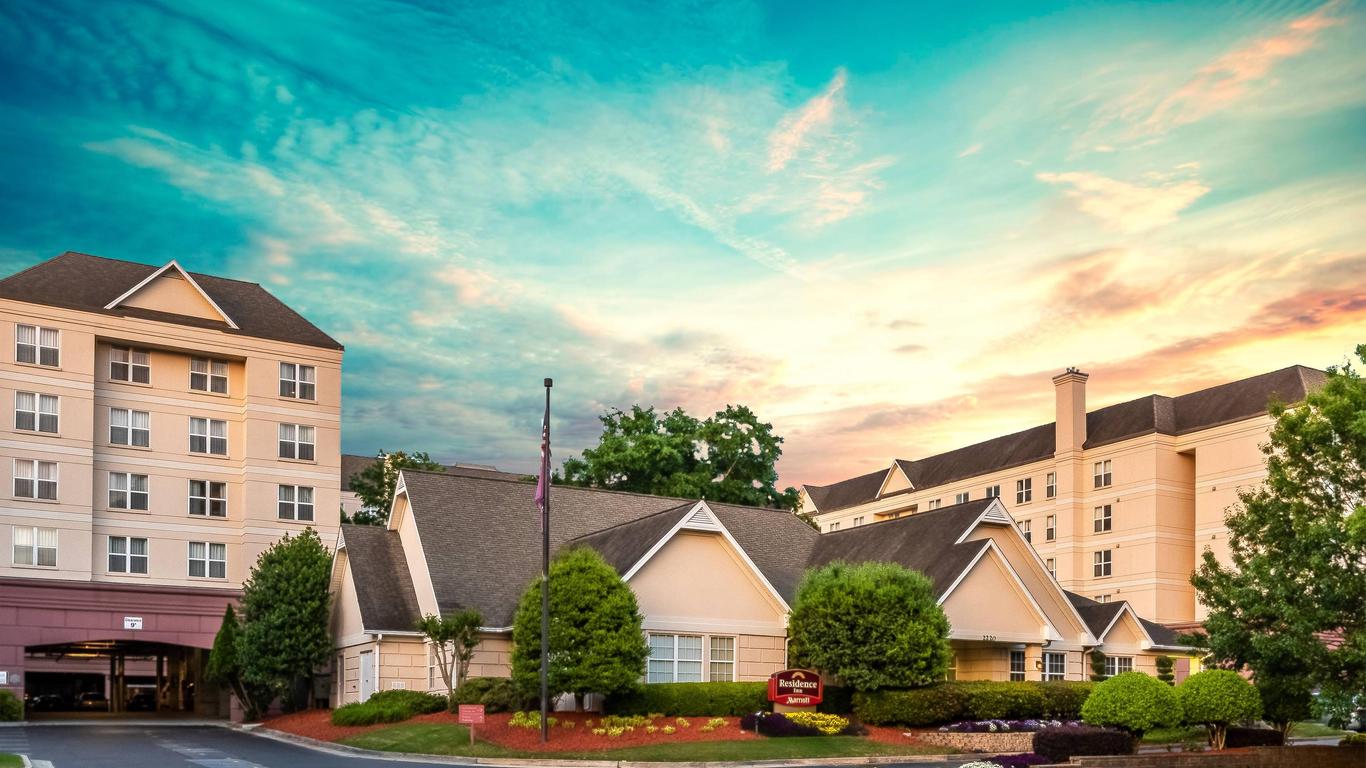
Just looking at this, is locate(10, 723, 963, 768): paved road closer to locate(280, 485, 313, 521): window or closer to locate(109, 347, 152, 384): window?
locate(280, 485, 313, 521): window

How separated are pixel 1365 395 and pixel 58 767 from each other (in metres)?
30.8

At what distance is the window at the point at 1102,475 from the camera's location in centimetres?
7996

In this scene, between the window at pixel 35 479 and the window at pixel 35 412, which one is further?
the window at pixel 35 412

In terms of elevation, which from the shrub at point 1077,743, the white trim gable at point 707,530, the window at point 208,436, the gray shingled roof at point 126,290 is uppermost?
the gray shingled roof at point 126,290

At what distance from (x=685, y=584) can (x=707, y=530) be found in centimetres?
189

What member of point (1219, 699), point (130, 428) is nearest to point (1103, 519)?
point (1219, 699)

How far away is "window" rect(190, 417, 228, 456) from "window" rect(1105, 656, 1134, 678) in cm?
3876

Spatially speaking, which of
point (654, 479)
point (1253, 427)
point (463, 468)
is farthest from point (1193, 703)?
point (463, 468)

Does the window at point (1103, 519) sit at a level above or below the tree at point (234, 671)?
above

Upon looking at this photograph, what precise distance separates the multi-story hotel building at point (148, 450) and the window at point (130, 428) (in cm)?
6

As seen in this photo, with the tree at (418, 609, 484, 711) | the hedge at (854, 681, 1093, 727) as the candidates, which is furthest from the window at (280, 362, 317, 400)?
the hedge at (854, 681, 1093, 727)

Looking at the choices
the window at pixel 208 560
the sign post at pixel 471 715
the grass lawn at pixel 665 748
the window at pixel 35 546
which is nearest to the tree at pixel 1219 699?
the grass lawn at pixel 665 748

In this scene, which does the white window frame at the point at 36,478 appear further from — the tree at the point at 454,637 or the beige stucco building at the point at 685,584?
the tree at the point at 454,637

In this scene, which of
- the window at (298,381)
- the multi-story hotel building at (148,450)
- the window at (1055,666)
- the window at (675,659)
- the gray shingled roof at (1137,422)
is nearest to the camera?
the window at (675,659)
